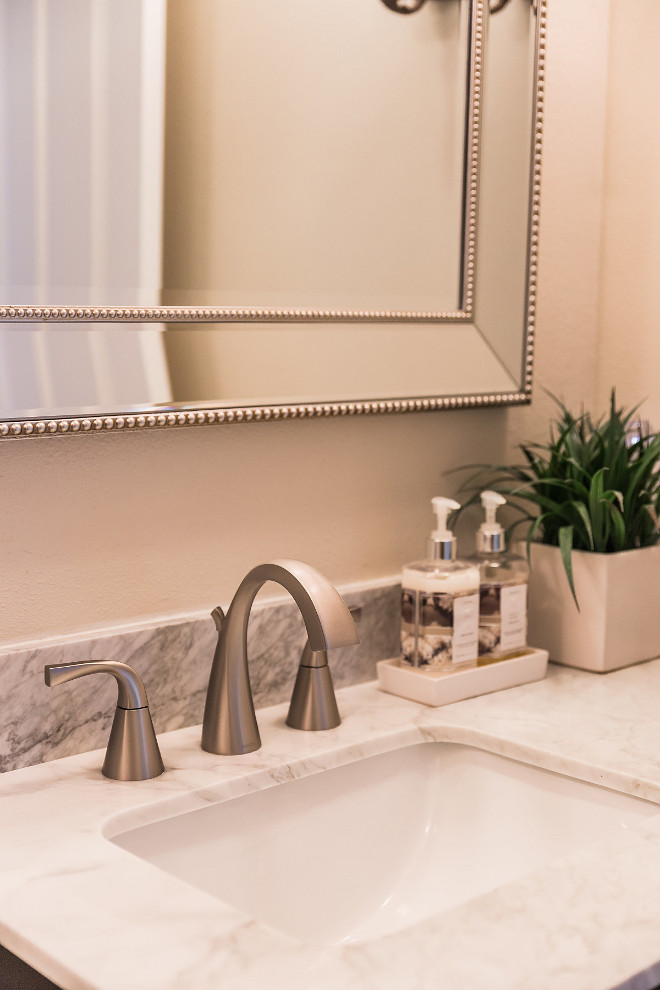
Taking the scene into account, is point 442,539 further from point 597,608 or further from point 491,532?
point 597,608

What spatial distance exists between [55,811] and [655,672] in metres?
0.73

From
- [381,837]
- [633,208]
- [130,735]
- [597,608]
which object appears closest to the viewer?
[130,735]

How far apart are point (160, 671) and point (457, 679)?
318 mm

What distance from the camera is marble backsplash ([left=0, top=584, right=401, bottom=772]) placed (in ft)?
3.20

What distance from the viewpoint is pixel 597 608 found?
1290mm

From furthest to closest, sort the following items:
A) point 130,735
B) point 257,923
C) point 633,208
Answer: point 633,208, point 130,735, point 257,923

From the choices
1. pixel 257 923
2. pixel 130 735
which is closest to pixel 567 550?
pixel 130 735

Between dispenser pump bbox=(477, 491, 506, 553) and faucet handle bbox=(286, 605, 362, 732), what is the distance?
0.73ft

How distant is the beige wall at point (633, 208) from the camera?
58.0 inches

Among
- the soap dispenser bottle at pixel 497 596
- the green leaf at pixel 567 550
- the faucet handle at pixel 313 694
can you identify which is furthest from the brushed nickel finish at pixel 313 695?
the green leaf at pixel 567 550

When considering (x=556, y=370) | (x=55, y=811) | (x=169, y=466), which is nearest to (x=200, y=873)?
(x=55, y=811)

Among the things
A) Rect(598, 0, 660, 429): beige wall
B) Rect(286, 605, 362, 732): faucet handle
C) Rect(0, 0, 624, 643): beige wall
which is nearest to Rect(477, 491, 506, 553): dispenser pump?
Rect(0, 0, 624, 643): beige wall

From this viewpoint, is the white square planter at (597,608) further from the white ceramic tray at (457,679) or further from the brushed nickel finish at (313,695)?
the brushed nickel finish at (313,695)

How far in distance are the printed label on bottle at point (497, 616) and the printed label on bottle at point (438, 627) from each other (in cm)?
4
